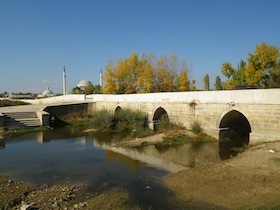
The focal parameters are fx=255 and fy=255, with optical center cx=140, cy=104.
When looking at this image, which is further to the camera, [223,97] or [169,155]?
[223,97]

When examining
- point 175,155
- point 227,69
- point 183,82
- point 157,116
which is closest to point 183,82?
point 183,82

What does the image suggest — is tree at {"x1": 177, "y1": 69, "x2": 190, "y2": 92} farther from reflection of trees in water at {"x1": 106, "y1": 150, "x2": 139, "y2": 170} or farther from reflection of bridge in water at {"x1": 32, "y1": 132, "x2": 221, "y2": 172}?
reflection of trees in water at {"x1": 106, "y1": 150, "x2": 139, "y2": 170}

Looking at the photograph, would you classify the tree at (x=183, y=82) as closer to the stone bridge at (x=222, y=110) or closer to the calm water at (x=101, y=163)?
the stone bridge at (x=222, y=110)

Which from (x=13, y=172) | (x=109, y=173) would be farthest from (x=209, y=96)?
(x=13, y=172)

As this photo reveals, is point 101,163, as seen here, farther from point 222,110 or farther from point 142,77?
point 142,77

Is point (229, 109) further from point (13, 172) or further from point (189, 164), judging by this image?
point (13, 172)

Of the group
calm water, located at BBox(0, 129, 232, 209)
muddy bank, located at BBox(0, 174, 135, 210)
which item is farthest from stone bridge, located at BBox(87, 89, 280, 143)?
muddy bank, located at BBox(0, 174, 135, 210)

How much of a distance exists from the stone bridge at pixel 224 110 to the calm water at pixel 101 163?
196 cm

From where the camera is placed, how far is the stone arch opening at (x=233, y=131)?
1307cm

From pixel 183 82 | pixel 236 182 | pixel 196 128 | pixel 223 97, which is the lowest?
pixel 236 182

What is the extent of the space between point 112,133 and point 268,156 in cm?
1072

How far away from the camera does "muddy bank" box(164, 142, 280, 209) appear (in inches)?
238

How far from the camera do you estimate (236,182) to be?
7062 millimetres

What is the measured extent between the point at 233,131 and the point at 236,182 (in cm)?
797
